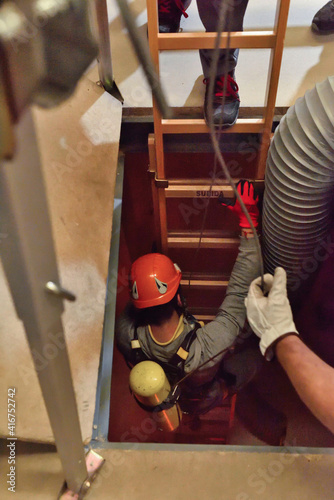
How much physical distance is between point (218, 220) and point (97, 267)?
0.88m

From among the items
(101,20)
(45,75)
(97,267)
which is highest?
(101,20)

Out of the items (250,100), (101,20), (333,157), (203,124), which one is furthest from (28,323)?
(250,100)

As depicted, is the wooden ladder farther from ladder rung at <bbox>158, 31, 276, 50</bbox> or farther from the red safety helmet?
the red safety helmet

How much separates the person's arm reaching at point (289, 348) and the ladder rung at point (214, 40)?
0.70 m

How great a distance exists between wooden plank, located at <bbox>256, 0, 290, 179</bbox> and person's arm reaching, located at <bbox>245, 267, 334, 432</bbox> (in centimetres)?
52

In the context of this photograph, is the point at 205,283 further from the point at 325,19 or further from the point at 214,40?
the point at 325,19

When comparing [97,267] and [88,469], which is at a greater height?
[97,267]

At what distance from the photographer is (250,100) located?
5.54 feet

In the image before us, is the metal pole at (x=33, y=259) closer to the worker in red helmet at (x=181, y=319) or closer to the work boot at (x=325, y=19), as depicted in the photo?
the worker in red helmet at (x=181, y=319)

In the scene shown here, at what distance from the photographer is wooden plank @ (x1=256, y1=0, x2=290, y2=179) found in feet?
3.71

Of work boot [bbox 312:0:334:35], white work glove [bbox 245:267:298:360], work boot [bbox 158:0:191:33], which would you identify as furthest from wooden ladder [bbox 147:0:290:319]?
work boot [bbox 312:0:334:35]

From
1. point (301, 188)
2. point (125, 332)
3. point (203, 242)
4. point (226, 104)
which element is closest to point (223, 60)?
point (226, 104)

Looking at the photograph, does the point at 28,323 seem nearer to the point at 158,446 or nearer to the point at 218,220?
the point at 158,446

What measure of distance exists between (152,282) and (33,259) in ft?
3.48
